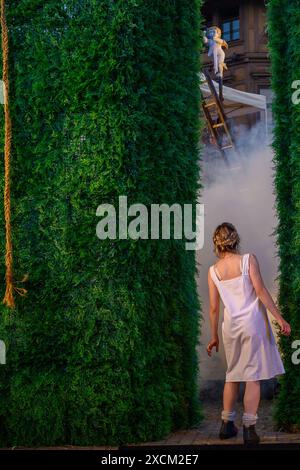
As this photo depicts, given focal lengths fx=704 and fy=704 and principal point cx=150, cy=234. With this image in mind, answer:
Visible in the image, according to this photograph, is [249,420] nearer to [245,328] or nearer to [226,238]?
[245,328]

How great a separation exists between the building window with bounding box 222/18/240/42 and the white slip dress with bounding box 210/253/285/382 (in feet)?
54.7

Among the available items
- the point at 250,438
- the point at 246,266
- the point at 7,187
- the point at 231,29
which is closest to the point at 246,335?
the point at 246,266

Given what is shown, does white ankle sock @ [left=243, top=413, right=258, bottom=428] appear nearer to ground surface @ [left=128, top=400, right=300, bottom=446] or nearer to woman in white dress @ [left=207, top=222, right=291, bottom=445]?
woman in white dress @ [left=207, top=222, right=291, bottom=445]

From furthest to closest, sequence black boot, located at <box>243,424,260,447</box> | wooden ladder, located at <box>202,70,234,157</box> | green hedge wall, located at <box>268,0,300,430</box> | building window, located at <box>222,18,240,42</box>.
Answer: building window, located at <box>222,18,240,42</box> < wooden ladder, located at <box>202,70,234,157</box> < green hedge wall, located at <box>268,0,300,430</box> < black boot, located at <box>243,424,260,447</box>

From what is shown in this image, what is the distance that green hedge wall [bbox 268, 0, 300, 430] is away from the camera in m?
5.88

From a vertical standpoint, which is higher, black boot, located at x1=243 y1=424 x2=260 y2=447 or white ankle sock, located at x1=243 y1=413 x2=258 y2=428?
white ankle sock, located at x1=243 y1=413 x2=258 y2=428

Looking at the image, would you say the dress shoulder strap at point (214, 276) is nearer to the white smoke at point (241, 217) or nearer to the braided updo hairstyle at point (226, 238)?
the braided updo hairstyle at point (226, 238)

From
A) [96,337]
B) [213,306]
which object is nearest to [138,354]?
[96,337]

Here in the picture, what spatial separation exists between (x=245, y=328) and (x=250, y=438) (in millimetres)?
828

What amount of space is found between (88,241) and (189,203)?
1.06m

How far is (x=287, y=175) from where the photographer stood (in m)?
6.02

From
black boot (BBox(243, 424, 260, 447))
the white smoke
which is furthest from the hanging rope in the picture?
the white smoke
